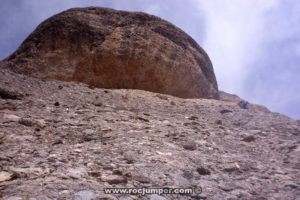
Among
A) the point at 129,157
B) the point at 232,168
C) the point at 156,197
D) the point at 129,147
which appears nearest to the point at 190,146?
the point at 232,168

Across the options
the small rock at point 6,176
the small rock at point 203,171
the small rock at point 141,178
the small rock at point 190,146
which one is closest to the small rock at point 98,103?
the small rock at point 190,146

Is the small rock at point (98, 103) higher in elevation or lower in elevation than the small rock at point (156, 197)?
higher

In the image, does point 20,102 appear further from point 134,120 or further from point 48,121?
point 134,120

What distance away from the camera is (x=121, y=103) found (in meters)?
8.02

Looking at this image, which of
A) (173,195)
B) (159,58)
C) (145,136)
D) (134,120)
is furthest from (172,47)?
(173,195)

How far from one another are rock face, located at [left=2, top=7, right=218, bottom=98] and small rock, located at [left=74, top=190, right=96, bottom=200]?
6929 millimetres

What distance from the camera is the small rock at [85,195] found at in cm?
378

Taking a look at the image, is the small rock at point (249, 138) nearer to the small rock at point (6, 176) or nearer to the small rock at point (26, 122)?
the small rock at point (26, 122)

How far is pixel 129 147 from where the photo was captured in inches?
204

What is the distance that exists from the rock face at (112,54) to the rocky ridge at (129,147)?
92.3 inches

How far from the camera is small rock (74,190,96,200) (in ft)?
12.4

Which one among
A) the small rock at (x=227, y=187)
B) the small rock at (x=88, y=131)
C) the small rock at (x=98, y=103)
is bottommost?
the small rock at (x=227, y=187)

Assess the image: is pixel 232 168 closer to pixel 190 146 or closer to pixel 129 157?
pixel 190 146

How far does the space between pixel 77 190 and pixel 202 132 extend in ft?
10.2
